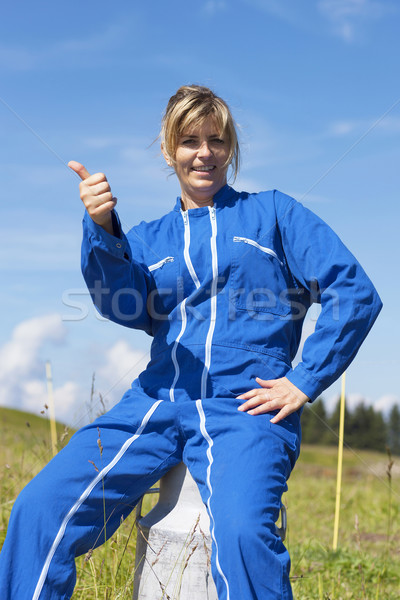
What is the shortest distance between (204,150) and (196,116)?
14 centimetres

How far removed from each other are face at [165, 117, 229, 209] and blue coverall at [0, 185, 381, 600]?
0.09 m

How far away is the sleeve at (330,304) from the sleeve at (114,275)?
2.05 feet

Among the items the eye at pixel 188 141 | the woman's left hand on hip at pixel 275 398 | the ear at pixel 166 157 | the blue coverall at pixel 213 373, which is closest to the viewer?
the blue coverall at pixel 213 373

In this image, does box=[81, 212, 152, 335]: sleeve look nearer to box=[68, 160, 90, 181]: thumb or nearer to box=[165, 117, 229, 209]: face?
box=[68, 160, 90, 181]: thumb

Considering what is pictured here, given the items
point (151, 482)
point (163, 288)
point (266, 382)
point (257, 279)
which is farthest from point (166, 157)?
point (151, 482)

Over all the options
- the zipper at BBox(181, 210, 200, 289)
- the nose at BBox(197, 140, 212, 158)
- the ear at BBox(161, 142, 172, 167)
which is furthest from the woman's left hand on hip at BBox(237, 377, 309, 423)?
the ear at BBox(161, 142, 172, 167)

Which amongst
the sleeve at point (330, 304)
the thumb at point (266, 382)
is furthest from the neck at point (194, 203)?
the thumb at point (266, 382)

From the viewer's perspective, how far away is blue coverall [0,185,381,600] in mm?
1964

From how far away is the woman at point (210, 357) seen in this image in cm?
199

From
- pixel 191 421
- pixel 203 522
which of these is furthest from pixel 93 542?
pixel 191 421

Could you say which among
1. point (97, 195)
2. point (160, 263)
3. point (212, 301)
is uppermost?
point (97, 195)

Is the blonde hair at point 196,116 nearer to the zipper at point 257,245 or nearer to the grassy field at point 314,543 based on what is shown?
the zipper at point 257,245

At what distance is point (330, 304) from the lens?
2.26m

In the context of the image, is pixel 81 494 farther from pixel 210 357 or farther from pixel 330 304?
pixel 330 304
